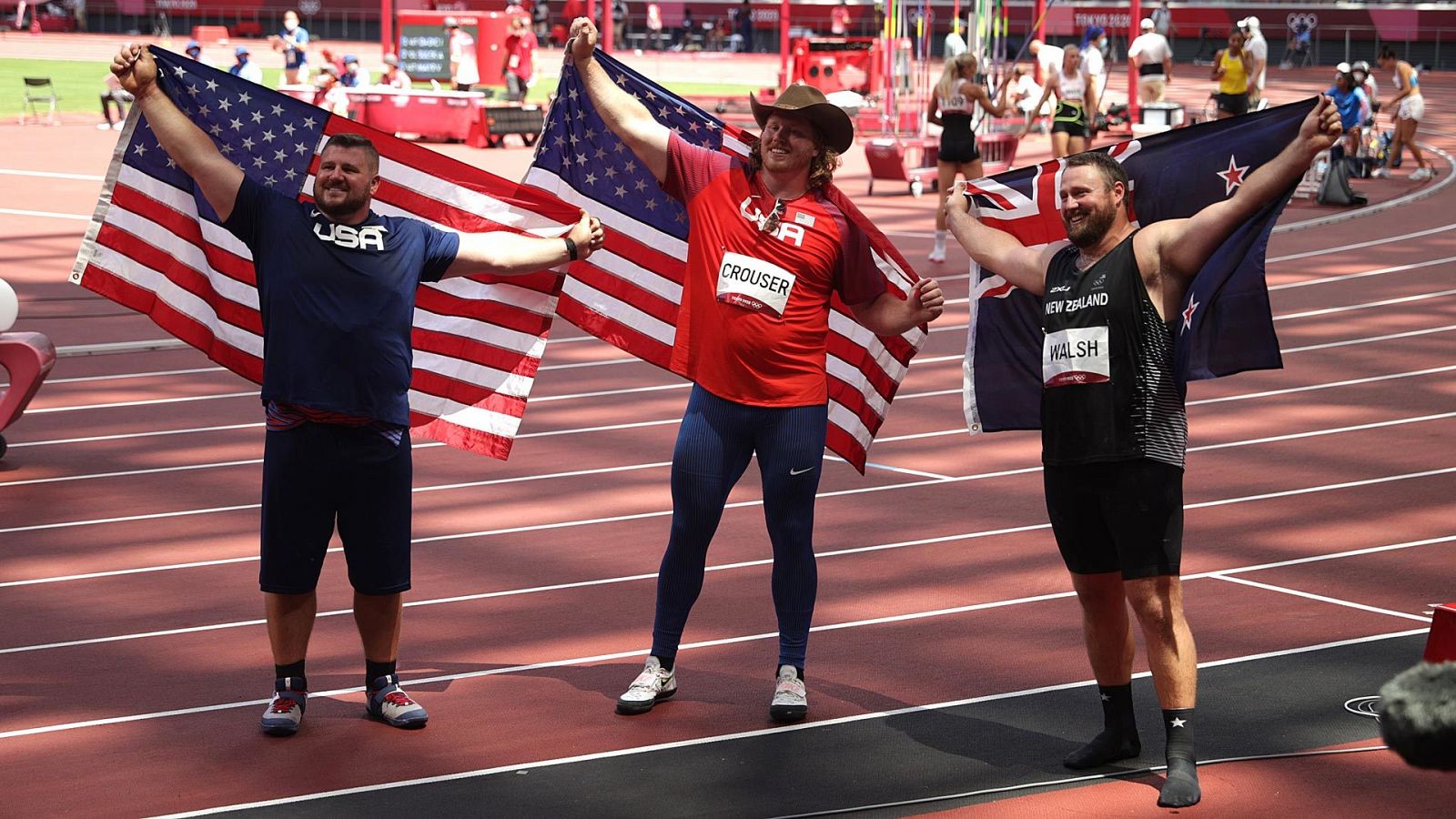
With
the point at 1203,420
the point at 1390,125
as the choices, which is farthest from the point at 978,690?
the point at 1390,125

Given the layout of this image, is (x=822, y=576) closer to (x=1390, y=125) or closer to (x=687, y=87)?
(x=1390, y=125)

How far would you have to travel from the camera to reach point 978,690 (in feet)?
22.6

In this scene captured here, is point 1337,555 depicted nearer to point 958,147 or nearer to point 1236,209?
point 1236,209

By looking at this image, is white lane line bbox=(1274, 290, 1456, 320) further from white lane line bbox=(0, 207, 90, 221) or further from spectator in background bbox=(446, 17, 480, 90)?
spectator in background bbox=(446, 17, 480, 90)

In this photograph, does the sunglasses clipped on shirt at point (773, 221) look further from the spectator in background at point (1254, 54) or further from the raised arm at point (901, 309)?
the spectator in background at point (1254, 54)

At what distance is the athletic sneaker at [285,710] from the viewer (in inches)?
248

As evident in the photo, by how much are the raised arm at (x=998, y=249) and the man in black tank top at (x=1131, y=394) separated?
0.85 feet

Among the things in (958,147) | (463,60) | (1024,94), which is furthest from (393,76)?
(958,147)

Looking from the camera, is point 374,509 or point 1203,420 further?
point 1203,420

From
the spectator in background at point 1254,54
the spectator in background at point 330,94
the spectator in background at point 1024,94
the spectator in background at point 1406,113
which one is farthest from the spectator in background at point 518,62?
the spectator in background at point 1406,113

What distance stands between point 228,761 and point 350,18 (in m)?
64.4

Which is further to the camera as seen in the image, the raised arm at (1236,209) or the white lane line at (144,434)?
the white lane line at (144,434)

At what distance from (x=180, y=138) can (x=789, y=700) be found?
2925 mm

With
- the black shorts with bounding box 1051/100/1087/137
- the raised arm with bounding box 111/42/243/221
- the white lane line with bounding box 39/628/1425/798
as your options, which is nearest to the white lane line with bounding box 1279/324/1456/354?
the black shorts with bounding box 1051/100/1087/137
